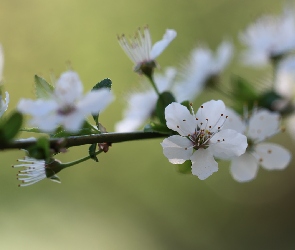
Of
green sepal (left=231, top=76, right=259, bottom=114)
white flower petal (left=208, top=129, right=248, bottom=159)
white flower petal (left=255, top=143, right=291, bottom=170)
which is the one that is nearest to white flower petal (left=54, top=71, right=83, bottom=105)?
white flower petal (left=208, top=129, right=248, bottom=159)

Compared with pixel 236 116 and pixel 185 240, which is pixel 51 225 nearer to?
pixel 185 240

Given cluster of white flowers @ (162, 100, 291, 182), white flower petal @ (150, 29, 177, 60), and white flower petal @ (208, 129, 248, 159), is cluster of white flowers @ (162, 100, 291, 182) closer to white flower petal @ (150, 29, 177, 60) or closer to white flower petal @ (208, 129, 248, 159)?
white flower petal @ (208, 129, 248, 159)

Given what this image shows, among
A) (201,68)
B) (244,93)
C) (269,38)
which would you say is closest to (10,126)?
(244,93)

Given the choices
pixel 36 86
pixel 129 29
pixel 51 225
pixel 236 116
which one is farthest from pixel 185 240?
pixel 36 86

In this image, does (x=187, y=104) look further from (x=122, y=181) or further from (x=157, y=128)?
(x=122, y=181)

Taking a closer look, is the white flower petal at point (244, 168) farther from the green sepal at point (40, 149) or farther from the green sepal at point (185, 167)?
the green sepal at point (40, 149)

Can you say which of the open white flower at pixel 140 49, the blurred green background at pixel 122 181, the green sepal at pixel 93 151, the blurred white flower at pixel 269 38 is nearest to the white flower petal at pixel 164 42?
the open white flower at pixel 140 49
